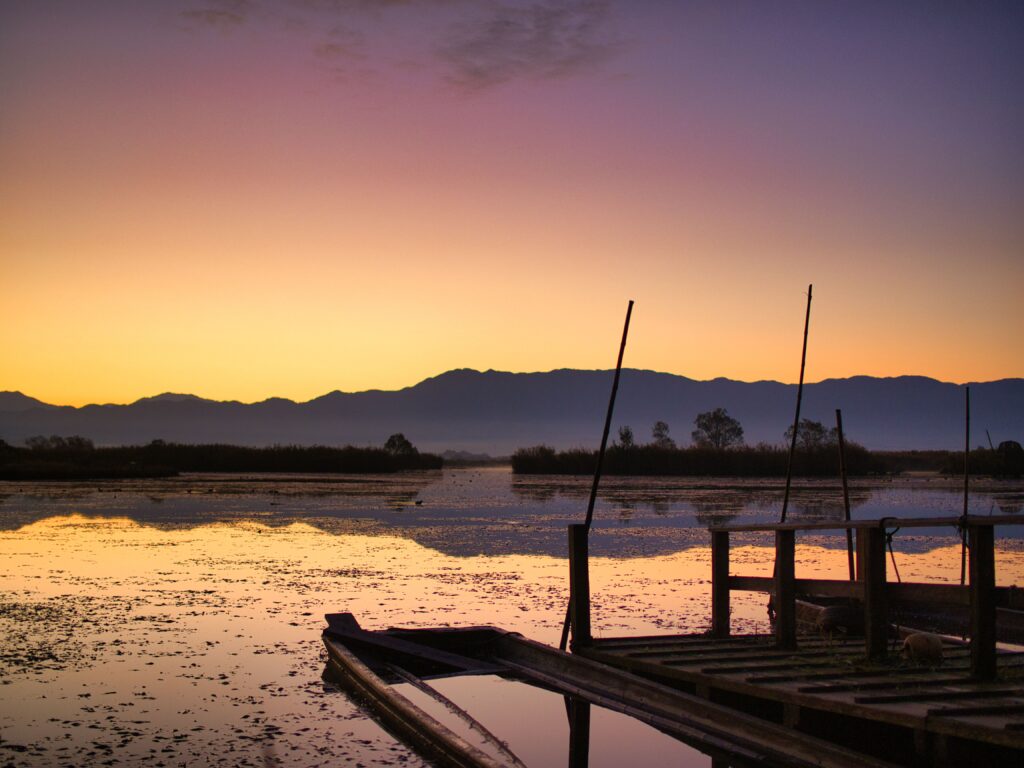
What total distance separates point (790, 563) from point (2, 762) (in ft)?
20.1

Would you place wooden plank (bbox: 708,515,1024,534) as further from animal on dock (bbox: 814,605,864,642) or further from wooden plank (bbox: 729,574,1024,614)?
animal on dock (bbox: 814,605,864,642)

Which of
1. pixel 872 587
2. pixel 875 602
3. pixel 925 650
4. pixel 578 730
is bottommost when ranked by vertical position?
pixel 578 730

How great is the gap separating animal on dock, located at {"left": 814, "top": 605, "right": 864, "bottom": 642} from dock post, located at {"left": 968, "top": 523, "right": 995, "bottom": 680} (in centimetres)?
300

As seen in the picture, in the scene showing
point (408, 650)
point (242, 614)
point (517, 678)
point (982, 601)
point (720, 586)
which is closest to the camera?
point (982, 601)

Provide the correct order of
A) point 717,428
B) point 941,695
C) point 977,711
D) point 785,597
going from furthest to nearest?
point 717,428 → point 785,597 → point 941,695 → point 977,711

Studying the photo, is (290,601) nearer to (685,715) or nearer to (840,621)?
(840,621)

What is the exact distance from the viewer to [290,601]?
568 inches

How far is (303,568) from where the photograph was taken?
1783 centimetres

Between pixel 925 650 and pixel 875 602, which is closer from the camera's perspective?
pixel 925 650

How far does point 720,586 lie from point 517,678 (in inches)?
82.6

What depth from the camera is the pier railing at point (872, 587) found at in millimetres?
7238

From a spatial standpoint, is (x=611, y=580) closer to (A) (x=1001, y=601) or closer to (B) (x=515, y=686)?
(B) (x=515, y=686)

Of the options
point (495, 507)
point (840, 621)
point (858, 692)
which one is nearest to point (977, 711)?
point (858, 692)

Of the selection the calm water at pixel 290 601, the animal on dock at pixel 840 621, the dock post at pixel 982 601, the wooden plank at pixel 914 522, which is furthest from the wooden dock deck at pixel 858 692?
the wooden plank at pixel 914 522
